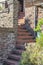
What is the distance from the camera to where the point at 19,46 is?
10547mm

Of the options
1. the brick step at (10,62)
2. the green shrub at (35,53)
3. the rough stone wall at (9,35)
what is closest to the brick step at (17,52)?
the rough stone wall at (9,35)

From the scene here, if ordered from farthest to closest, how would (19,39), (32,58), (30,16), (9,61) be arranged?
1. (30,16)
2. (19,39)
3. (9,61)
4. (32,58)

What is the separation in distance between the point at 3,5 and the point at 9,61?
4437 millimetres

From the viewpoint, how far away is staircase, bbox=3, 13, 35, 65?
974cm

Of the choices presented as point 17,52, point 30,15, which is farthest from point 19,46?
point 30,15

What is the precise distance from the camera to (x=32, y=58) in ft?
25.6

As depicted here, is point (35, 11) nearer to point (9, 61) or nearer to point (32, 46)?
point (9, 61)

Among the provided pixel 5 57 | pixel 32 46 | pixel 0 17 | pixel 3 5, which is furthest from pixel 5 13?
pixel 32 46

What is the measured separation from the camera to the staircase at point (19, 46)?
974cm

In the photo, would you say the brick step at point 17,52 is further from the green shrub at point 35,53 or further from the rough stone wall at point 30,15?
the rough stone wall at point 30,15

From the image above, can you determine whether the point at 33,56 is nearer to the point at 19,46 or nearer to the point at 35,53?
the point at 35,53

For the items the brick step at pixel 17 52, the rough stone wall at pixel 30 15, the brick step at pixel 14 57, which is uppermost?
the rough stone wall at pixel 30 15

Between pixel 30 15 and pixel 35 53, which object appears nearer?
pixel 35 53

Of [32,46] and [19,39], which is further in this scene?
[19,39]
